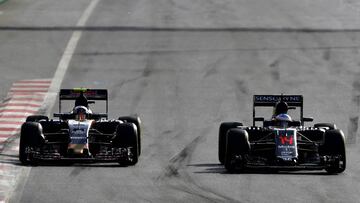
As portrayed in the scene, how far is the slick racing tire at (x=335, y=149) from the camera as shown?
28625 millimetres

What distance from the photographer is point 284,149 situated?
2878cm

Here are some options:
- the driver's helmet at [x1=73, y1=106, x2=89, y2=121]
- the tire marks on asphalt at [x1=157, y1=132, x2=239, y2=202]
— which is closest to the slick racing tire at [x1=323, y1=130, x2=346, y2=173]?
the tire marks on asphalt at [x1=157, y1=132, x2=239, y2=202]

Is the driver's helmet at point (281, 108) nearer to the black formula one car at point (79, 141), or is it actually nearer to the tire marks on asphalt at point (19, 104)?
the black formula one car at point (79, 141)

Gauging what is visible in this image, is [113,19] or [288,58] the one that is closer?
[288,58]

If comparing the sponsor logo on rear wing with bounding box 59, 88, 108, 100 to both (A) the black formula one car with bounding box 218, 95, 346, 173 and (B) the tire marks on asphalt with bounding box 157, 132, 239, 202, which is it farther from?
(A) the black formula one car with bounding box 218, 95, 346, 173

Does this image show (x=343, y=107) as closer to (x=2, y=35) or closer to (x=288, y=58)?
(x=288, y=58)

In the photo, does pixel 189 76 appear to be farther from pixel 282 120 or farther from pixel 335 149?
pixel 335 149

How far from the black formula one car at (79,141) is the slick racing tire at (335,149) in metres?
4.68

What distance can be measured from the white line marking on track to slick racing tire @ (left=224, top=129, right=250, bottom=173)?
1214cm

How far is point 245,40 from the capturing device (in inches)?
2122

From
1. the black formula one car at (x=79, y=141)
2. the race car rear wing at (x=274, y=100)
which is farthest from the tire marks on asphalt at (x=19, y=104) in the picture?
the race car rear wing at (x=274, y=100)

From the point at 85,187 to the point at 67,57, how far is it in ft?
75.9

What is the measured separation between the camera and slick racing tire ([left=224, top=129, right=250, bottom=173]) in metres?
28.5

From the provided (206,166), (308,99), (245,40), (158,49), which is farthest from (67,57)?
(206,166)
